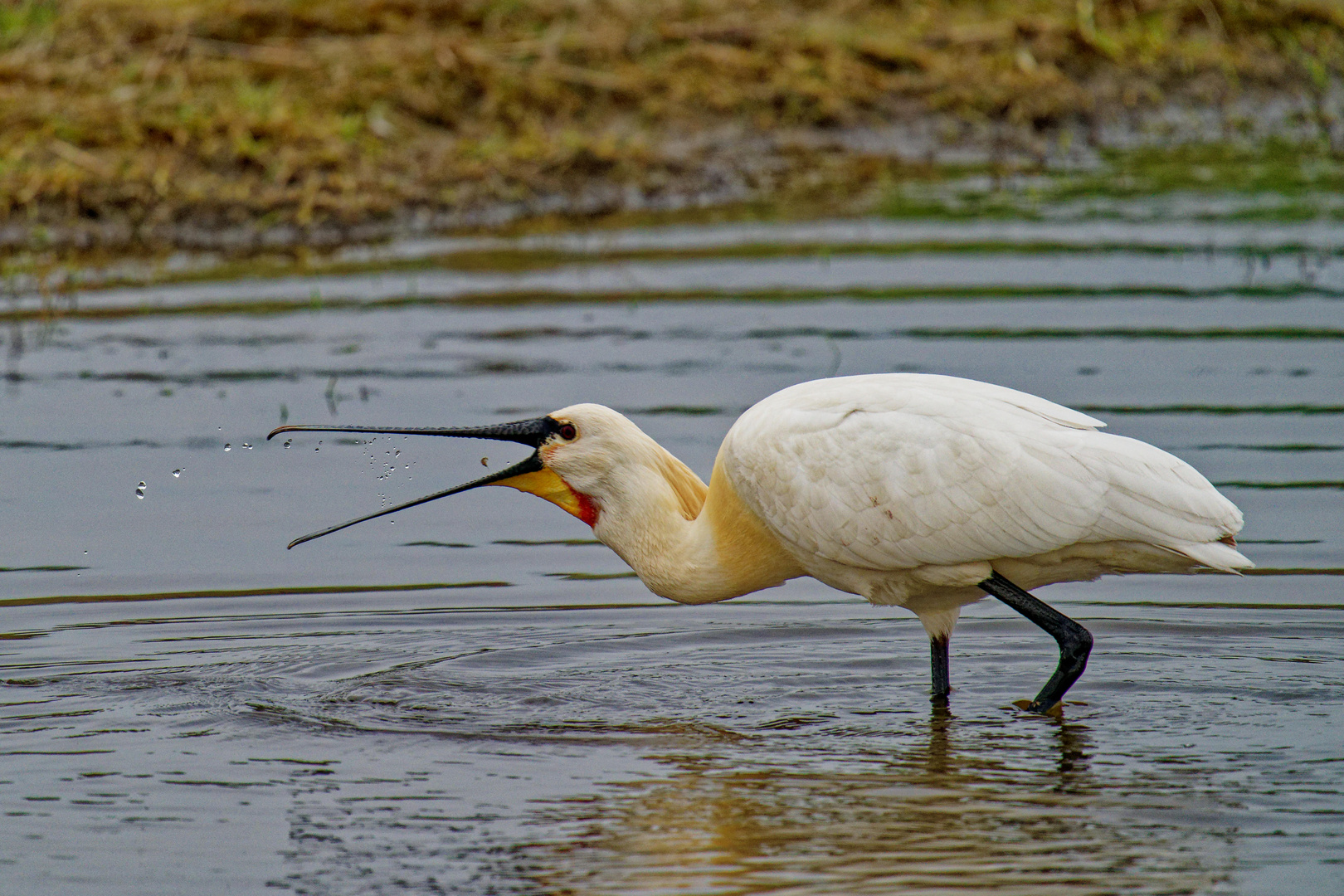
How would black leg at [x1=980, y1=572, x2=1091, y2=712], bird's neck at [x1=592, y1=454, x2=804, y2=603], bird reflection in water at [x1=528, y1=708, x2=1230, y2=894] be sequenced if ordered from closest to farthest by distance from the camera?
bird reflection in water at [x1=528, y1=708, x2=1230, y2=894]
black leg at [x1=980, y1=572, x2=1091, y2=712]
bird's neck at [x1=592, y1=454, x2=804, y2=603]

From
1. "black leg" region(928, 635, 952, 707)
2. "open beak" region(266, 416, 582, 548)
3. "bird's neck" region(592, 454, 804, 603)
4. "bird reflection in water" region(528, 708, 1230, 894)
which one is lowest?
"bird reflection in water" region(528, 708, 1230, 894)

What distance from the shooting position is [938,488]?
19.1ft

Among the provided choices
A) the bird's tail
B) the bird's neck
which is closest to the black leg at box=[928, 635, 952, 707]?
the bird's neck

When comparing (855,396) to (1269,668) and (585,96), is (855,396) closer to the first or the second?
(1269,668)

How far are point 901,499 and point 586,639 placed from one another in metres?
1.42

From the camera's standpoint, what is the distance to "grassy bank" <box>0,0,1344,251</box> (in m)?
13.4

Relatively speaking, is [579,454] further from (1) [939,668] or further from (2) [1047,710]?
(2) [1047,710]

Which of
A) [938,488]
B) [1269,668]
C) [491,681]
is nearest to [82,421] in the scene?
[491,681]

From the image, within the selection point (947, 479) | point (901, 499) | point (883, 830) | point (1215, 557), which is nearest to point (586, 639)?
point (901, 499)

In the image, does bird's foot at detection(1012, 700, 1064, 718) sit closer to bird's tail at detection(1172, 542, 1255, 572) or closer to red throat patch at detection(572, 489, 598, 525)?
bird's tail at detection(1172, 542, 1255, 572)

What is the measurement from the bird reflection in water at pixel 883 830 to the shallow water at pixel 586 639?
1cm

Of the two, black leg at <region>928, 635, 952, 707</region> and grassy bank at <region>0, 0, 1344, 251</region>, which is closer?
black leg at <region>928, 635, 952, 707</region>

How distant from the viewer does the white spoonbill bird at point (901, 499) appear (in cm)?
566

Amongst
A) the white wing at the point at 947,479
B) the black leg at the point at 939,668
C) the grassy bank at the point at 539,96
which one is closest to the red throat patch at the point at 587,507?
the white wing at the point at 947,479
